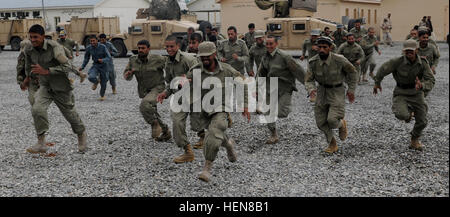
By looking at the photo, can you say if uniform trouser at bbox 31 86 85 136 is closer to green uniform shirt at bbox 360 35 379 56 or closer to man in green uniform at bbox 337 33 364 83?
man in green uniform at bbox 337 33 364 83

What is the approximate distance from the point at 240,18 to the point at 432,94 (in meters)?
19.3

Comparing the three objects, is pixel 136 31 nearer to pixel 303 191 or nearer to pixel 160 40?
pixel 160 40

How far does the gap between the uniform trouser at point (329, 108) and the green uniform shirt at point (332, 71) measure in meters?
0.12

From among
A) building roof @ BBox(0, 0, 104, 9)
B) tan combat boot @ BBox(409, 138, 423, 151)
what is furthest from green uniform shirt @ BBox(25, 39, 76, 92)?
building roof @ BBox(0, 0, 104, 9)

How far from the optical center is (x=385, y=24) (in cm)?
2930

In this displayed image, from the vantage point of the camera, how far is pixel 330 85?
607 cm

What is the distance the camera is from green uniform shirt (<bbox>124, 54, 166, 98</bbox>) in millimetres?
6715

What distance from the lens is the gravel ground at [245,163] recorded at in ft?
15.7

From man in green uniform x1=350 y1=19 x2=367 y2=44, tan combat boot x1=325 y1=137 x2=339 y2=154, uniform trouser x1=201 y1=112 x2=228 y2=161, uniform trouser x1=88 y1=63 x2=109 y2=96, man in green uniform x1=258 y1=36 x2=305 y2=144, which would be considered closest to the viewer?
uniform trouser x1=201 y1=112 x2=228 y2=161

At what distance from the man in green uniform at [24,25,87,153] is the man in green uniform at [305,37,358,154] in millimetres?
3060

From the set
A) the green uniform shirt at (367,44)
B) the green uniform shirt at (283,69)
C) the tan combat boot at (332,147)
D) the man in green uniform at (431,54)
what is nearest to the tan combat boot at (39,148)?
the green uniform shirt at (283,69)

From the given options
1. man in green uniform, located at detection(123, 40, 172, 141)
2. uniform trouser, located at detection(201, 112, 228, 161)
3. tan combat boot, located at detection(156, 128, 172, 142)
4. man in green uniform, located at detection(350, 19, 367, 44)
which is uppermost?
man in green uniform, located at detection(350, 19, 367, 44)

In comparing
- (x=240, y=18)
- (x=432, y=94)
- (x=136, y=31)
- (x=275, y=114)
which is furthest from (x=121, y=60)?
(x=275, y=114)

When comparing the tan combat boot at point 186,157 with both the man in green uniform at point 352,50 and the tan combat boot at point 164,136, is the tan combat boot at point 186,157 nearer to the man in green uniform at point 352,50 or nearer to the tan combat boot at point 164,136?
the tan combat boot at point 164,136
